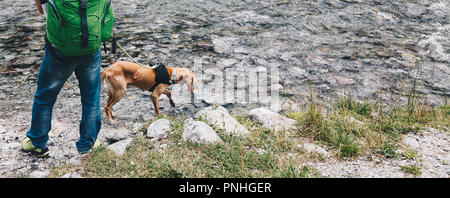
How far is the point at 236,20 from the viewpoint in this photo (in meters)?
9.77

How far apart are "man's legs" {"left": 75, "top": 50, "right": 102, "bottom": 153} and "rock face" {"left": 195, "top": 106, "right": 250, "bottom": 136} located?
59.1 inches

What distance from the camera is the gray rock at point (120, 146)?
13.1ft

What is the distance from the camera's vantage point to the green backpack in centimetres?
305

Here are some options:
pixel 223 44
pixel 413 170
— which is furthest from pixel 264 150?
pixel 223 44

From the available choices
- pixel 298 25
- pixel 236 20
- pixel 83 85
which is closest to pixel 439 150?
pixel 83 85

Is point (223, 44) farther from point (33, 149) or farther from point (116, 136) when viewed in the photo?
point (33, 149)

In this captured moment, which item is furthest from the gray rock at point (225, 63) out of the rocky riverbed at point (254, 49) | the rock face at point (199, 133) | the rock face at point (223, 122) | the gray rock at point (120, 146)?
the gray rock at point (120, 146)

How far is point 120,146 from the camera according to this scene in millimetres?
4090

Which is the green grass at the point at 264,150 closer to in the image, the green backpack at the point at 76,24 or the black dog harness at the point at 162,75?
the black dog harness at the point at 162,75

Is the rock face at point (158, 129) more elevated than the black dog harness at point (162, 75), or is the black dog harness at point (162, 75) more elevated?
the black dog harness at point (162, 75)

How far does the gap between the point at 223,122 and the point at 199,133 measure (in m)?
0.44

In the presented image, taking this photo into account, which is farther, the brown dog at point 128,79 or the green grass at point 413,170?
the brown dog at point 128,79

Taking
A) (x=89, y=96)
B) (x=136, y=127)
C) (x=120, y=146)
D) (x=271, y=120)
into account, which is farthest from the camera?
(x=136, y=127)

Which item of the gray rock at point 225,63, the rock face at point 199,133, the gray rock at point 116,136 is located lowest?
the gray rock at point 225,63
